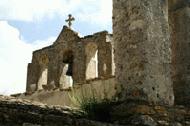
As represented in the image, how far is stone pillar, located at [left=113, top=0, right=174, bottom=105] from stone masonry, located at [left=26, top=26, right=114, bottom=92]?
7.24 m

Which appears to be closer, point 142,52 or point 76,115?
point 76,115

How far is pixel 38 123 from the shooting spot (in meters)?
5.45

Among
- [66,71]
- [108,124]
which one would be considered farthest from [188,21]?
[66,71]

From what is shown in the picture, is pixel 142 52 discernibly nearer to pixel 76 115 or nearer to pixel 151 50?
pixel 151 50

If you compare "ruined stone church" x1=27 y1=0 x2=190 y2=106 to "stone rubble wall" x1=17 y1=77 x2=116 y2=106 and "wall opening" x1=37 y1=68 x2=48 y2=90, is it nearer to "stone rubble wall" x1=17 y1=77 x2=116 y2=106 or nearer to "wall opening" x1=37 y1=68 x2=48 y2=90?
"stone rubble wall" x1=17 y1=77 x2=116 y2=106

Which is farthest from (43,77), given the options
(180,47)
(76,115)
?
(76,115)

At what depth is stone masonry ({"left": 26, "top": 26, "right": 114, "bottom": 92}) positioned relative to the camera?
49.6 ft

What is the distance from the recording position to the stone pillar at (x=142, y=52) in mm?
6766

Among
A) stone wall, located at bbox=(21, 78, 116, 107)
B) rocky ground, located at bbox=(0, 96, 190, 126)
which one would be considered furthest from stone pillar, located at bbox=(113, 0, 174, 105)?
stone wall, located at bbox=(21, 78, 116, 107)

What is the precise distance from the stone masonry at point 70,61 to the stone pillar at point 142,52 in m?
7.24

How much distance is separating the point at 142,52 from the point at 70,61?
30.2 feet

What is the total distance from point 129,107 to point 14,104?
155 centimetres

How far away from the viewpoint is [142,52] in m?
6.84

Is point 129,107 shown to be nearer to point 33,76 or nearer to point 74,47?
point 74,47
